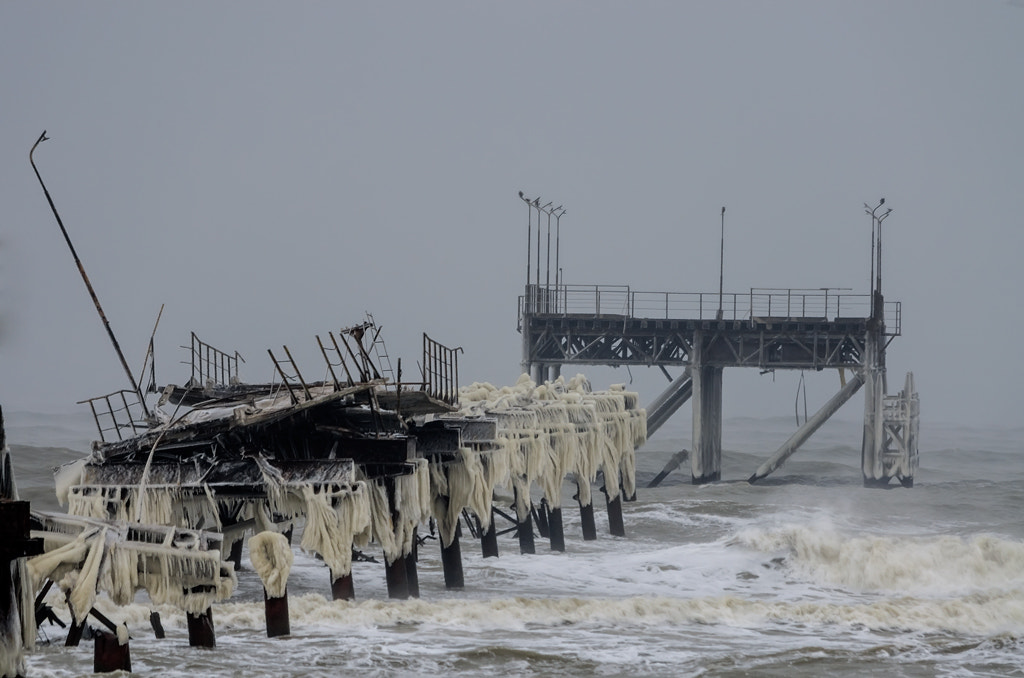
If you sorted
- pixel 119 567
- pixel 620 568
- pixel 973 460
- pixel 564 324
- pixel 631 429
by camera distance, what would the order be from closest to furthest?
pixel 119 567
pixel 620 568
pixel 631 429
pixel 564 324
pixel 973 460

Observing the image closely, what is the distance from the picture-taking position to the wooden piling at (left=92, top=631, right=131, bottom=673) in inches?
605

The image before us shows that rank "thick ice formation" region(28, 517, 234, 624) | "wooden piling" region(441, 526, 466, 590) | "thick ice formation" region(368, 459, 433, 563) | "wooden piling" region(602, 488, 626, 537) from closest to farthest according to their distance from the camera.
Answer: "thick ice formation" region(28, 517, 234, 624) < "thick ice formation" region(368, 459, 433, 563) < "wooden piling" region(441, 526, 466, 590) < "wooden piling" region(602, 488, 626, 537)

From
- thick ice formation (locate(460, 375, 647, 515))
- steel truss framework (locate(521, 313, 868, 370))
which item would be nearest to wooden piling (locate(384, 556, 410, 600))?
thick ice formation (locate(460, 375, 647, 515))

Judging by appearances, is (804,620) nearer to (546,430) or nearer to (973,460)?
(546,430)

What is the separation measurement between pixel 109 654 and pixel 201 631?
197 cm

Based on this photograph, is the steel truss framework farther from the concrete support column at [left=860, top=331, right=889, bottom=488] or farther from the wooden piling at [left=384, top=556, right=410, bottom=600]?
the wooden piling at [left=384, top=556, right=410, bottom=600]

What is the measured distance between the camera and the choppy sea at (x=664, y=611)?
18219 millimetres

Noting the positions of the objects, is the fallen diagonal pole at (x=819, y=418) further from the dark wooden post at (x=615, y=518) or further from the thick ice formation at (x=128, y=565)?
the thick ice formation at (x=128, y=565)

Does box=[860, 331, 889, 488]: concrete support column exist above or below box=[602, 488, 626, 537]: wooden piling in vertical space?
above

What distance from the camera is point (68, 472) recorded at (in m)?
20.2

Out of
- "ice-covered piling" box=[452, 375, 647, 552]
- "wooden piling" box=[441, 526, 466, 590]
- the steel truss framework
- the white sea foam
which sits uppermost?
the steel truss framework

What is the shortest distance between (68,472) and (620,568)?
12909mm

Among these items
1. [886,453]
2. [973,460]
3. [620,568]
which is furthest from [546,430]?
[973,460]

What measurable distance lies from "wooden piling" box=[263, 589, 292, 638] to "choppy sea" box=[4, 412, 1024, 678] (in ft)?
0.68
